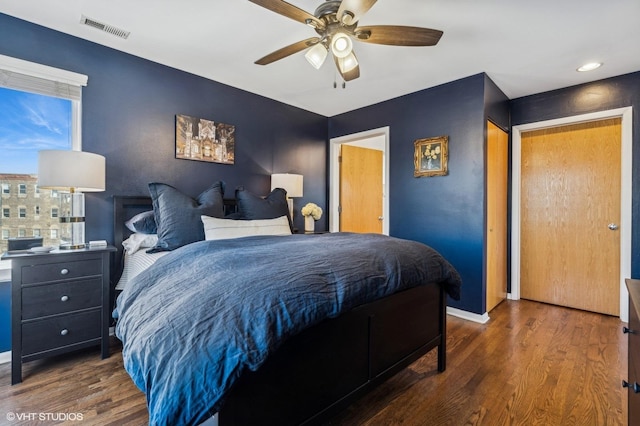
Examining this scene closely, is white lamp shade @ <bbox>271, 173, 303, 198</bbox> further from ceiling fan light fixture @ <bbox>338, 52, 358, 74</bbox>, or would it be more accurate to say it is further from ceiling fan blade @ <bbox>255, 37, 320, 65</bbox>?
ceiling fan light fixture @ <bbox>338, 52, 358, 74</bbox>

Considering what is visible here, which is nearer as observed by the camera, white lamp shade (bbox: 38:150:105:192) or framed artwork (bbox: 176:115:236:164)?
white lamp shade (bbox: 38:150:105:192)

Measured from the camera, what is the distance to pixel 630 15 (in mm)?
2125

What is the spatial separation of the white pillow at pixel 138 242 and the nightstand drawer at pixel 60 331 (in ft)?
1.68

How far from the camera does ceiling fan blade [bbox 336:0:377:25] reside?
1.60 m

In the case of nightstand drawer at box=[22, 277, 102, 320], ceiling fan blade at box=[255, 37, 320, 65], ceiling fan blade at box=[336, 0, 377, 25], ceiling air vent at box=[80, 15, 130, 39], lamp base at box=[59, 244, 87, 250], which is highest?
ceiling air vent at box=[80, 15, 130, 39]

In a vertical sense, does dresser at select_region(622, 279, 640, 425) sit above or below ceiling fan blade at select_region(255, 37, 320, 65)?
below

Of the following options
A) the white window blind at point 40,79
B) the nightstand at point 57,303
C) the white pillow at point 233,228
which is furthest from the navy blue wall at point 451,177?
the white window blind at point 40,79

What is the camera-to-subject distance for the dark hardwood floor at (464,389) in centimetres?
167

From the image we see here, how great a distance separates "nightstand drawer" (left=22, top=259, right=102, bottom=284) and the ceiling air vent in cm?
181

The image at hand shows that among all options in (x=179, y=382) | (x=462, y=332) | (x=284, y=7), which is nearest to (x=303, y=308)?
(x=179, y=382)

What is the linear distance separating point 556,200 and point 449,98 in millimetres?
1838

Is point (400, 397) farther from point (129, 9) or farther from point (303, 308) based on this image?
point (129, 9)

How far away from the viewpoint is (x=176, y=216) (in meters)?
2.44

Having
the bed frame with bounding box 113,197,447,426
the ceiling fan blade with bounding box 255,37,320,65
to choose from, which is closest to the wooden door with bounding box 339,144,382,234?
the ceiling fan blade with bounding box 255,37,320,65
